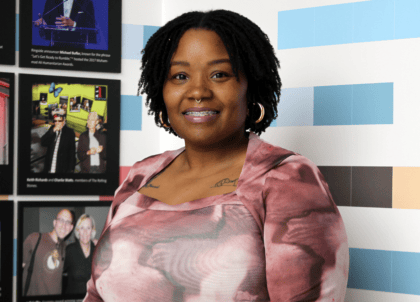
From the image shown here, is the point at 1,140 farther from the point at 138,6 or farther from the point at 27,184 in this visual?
the point at 138,6

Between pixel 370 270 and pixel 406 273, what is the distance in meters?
0.09

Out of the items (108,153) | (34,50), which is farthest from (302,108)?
A: (34,50)

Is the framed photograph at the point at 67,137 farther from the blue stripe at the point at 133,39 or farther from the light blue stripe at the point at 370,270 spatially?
the light blue stripe at the point at 370,270

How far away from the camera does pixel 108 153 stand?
1575 millimetres

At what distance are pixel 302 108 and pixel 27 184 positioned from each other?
3.18 ft

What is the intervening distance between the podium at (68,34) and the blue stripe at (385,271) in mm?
1148

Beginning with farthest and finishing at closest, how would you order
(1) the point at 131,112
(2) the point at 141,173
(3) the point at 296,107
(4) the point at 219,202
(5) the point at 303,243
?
(1) the point at 131,112 → (3) the point at 296,107 → (2) the point at 141,173 → (4) the point at 219,202 → (5) the point at 303,243

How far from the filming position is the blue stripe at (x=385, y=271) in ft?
3.84

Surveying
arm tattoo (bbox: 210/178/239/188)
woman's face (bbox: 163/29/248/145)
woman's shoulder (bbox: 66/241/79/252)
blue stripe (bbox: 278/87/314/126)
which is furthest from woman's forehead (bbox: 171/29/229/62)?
woman's shoulder (bbox: 66/241/79/252)

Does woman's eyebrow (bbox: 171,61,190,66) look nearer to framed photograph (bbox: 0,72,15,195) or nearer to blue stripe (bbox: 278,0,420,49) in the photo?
blue stripe (bbox: 278,0,420,49)

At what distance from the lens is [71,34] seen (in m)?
1.54

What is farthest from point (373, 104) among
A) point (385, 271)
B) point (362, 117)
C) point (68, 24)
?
point (68, 24)

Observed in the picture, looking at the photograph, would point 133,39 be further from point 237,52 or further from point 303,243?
point 303,243

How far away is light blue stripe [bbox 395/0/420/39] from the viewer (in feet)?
3.90
